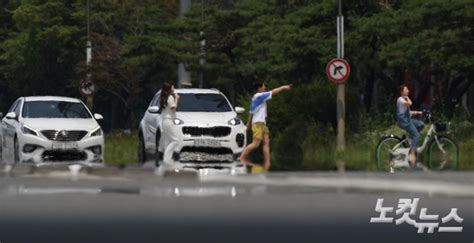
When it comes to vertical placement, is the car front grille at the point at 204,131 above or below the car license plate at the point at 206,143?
above

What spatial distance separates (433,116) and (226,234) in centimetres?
2416

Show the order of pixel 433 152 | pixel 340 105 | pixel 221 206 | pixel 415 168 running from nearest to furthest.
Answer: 1. pixel 221 206
2. pixel 415 168
3. pixel 433 152
4. pixel 340 105

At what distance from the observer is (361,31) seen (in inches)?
1344

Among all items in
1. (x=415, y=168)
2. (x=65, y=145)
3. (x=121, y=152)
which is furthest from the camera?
(x=121, y=152)

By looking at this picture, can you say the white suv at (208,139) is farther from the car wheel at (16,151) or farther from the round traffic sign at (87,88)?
the round traffic sign at (87,88)

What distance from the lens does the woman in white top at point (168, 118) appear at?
2377 centimetres

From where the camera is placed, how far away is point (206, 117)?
2398 cm

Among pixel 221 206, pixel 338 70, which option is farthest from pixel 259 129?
pixel 221 206

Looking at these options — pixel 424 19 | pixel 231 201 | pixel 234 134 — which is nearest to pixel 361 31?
pixel 424 19

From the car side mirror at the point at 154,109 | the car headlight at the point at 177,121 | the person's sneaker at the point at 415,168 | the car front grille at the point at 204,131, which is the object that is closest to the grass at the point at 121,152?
the car side mirror at the point at 154,109

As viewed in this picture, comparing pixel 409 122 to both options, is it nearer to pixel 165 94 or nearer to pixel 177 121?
pixel 177 121

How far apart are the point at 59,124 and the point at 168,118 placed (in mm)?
2140

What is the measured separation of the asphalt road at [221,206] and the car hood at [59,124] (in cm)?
347

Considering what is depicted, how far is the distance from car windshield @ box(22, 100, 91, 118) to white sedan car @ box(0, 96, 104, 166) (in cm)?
2
